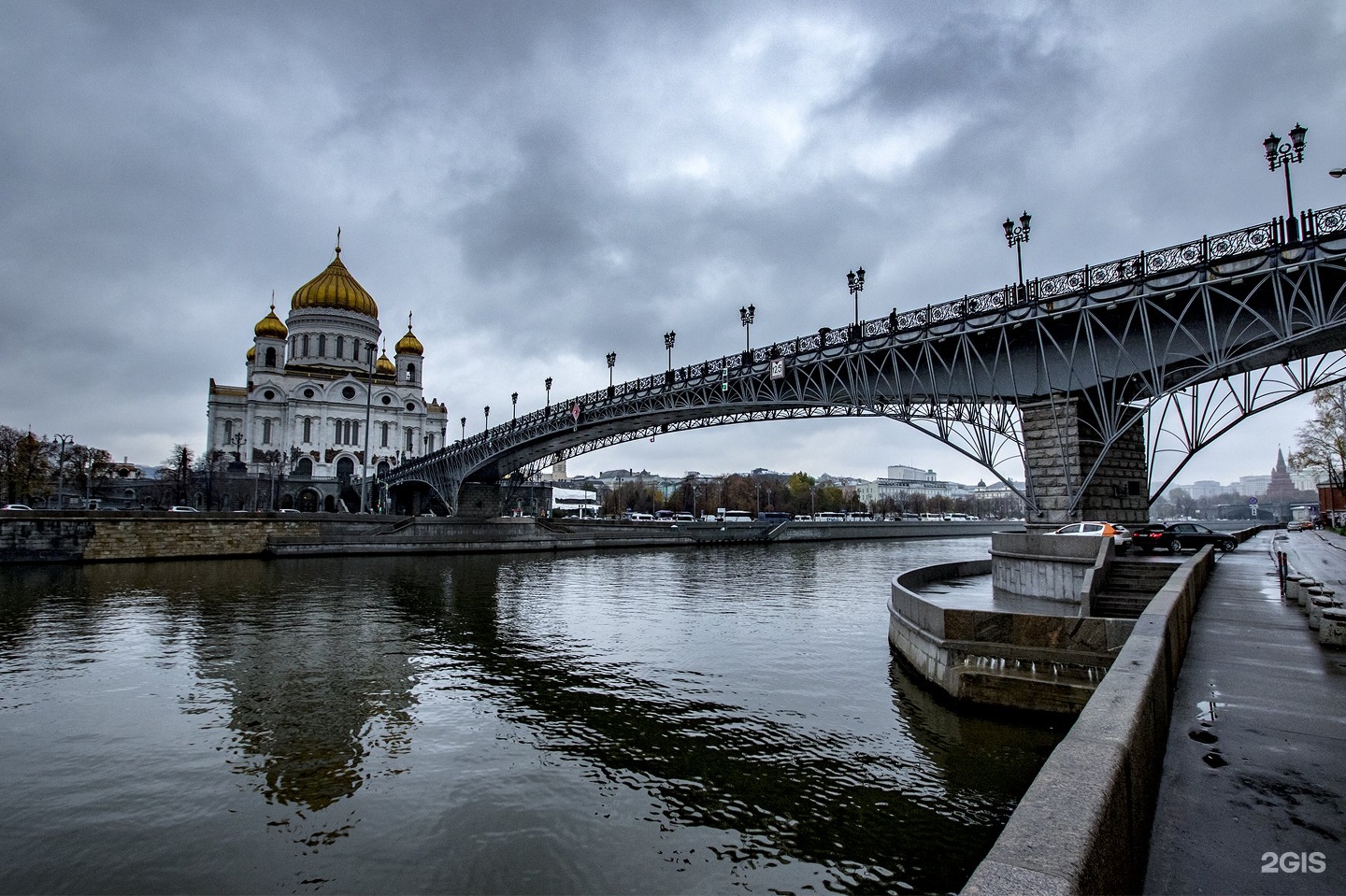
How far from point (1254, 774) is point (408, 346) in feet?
344

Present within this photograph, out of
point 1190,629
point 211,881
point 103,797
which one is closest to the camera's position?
point 211,881

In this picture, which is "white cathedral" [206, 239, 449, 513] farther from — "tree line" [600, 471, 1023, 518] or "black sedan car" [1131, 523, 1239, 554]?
"black sedan car" [1131, 523, 1239, 554]

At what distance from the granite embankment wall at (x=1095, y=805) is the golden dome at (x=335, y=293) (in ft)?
327

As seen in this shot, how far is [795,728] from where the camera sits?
10.6 metres

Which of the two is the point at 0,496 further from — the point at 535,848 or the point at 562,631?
the point at 535,848

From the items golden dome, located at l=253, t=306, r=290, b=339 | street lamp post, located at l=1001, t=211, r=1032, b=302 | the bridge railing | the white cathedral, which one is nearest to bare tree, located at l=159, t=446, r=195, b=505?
the white cathedral

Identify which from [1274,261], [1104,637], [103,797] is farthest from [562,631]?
[1274,261]

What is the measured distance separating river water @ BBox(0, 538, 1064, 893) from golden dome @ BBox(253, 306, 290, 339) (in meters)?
80.6

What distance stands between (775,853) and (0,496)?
6932 cm

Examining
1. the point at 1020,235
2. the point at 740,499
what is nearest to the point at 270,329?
the point at 740,499

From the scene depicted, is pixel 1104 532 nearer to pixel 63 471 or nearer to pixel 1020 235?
pixel 1020 235

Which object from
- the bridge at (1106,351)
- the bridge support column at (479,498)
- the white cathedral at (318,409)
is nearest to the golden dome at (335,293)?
the white cathedral at (318,409)

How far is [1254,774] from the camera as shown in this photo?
5.10 metres

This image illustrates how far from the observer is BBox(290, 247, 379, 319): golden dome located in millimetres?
91312
